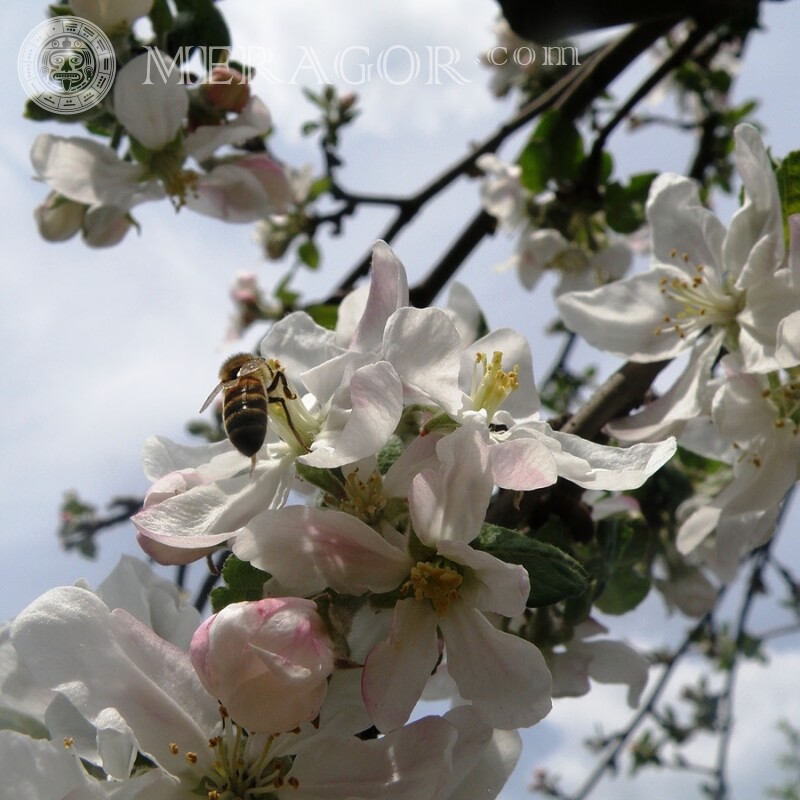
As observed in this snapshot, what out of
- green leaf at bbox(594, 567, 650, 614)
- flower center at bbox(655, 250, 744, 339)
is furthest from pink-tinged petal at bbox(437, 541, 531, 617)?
flower center at bbox(655, 250, 744, 339)

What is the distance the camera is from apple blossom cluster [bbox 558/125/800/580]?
1.29 metres

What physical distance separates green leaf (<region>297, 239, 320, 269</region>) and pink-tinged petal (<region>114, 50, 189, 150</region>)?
1.56 m

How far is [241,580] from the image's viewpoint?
37.4 inches

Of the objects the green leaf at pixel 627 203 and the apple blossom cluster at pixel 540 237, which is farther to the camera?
the apple blossom cluster at pixel 540 237

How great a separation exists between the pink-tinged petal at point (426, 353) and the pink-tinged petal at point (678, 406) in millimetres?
500

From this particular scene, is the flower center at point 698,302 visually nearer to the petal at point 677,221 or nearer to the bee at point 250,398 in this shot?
the petal at point 677,221

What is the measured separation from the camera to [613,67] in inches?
96.8

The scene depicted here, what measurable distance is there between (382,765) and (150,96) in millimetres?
1438

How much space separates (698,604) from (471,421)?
3.72ft

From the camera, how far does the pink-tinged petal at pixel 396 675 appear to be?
33.9 inches

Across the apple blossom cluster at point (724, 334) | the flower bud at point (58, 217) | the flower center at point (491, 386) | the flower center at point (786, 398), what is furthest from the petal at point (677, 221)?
the flower bud at point (58, 217)

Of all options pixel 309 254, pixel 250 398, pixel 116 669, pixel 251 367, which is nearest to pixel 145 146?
pixel 251 367

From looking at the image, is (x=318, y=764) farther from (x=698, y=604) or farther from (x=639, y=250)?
(x=639, y=250)

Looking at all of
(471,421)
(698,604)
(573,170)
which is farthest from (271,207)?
(471,421)
